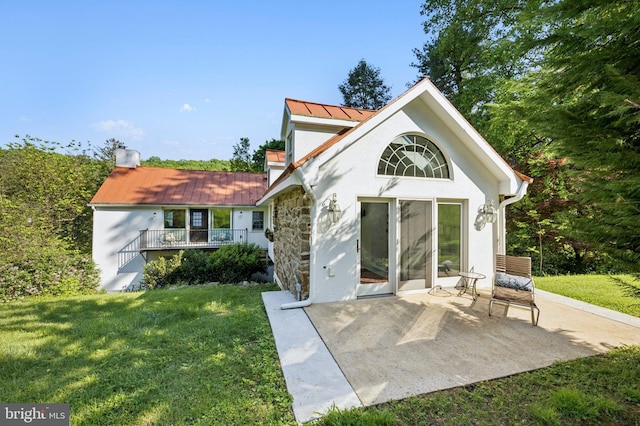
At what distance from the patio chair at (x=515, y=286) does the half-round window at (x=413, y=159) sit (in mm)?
2624

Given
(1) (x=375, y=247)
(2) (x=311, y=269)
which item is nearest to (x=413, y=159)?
(1) (x=375, y=247)

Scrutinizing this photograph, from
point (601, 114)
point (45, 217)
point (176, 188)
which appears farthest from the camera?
point (176, 188)

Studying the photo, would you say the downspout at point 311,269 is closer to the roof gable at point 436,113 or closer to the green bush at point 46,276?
the roof gable at point 436,113

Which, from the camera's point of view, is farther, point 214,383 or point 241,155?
point 241,155

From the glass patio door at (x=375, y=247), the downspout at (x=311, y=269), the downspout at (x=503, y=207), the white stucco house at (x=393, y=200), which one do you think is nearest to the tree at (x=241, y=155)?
the white stucco house at (x=393, y=200)

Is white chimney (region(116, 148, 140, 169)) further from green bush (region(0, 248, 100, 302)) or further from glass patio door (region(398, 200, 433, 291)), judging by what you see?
glass patio door (region(398, 200, 433, 291))

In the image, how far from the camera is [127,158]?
17031 millimetres

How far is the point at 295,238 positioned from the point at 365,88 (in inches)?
875

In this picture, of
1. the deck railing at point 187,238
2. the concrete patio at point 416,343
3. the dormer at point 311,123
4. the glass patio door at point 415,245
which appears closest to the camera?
the concrete patio at point 416,343

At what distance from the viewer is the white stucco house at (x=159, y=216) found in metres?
14.4

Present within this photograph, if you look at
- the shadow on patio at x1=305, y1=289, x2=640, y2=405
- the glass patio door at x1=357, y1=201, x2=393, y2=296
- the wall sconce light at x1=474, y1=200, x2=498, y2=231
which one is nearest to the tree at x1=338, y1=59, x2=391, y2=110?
the wall sconce light at x1=474, y1=200, x2=498, y2=231

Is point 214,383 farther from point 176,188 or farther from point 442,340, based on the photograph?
point 176,188

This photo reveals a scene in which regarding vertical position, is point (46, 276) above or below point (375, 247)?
below

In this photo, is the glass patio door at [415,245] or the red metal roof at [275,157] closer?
the glass patio door at [415,245]
